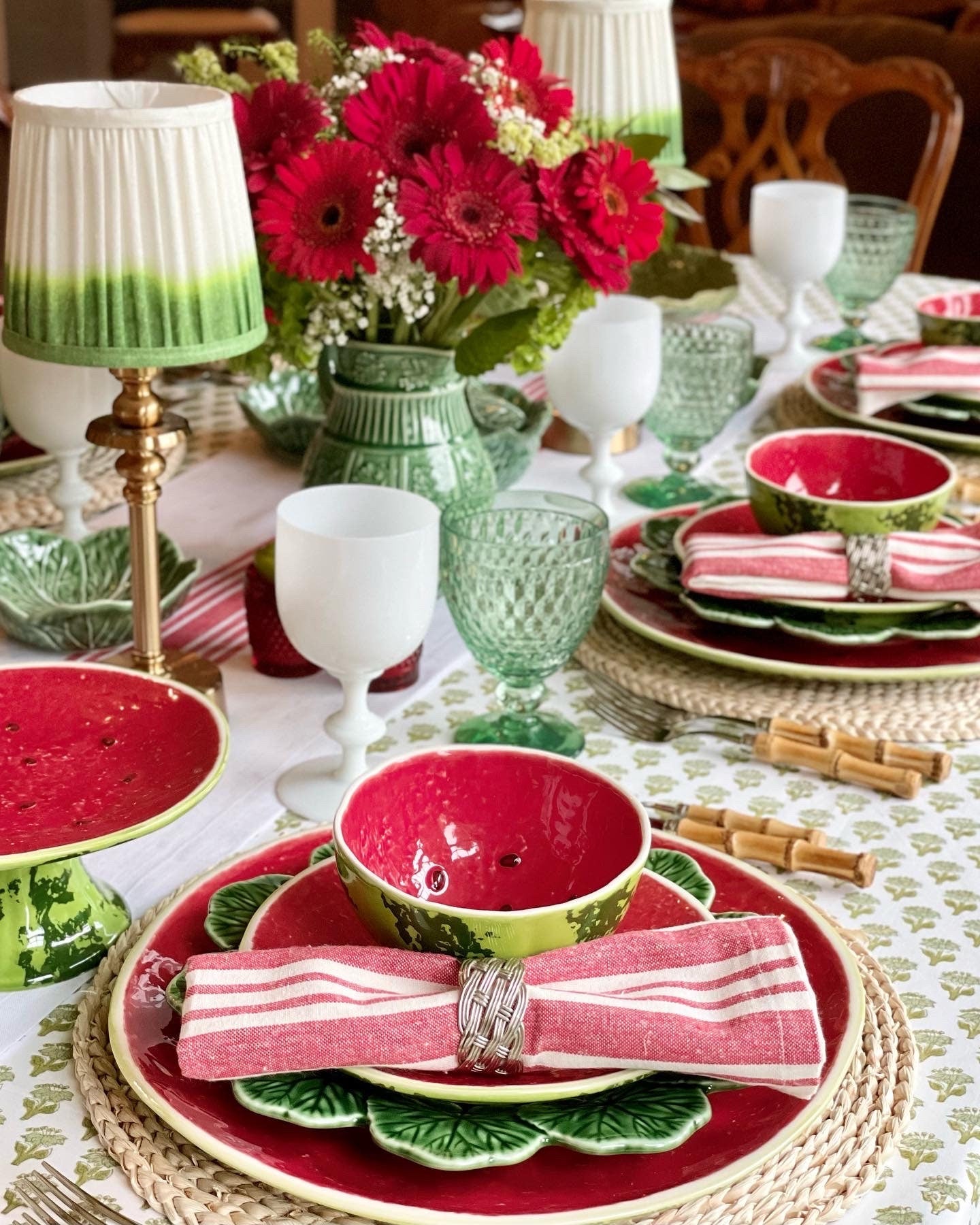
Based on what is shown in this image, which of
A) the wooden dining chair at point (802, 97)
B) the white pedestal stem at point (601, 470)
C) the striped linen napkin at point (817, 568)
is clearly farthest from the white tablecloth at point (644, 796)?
the wooden dining chair at point (802, 97)

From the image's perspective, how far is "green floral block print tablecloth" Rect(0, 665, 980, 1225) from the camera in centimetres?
55

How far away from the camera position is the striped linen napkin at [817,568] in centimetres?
92

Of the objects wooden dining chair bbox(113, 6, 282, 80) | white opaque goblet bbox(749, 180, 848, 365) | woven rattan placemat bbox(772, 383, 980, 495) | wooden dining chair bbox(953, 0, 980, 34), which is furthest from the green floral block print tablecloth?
wooden dining chair bbox(113, 6, 282, 80)

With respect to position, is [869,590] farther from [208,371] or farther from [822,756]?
[208,371]

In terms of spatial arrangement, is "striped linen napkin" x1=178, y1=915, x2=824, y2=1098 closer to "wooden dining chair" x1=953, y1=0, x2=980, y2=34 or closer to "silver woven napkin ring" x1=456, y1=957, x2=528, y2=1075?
"silver woven napkin ring" x1=456, y1=957, x2=528, y2=1075

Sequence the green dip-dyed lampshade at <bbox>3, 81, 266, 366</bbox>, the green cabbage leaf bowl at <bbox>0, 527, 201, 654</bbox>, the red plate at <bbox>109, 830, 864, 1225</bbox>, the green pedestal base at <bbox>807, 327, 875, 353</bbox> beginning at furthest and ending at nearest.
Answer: the green pedestal base at <bbox>807, 327, 875, 353</bbox> < the green cabbage leaf bowl at <bbox>0, 527, 201, 654</bbox> < the green dip-dyed lampshade at <bbox>3, 81, 266, 366</bbox> < the red plate at <bbox>109, 830, 864, 1225</bbox>

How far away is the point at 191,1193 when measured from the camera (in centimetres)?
52

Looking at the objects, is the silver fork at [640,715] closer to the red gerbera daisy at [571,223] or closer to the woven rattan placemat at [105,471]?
the red gerbera daisy at [571,223]

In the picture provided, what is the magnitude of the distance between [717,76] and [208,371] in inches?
43.6

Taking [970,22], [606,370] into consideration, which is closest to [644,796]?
[606,370]

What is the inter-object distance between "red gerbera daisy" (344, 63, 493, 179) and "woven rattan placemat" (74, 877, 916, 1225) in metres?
0.52

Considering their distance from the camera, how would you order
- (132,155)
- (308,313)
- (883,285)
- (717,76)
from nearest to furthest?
(132,155) → (308,313) → (883,285) → (717,76)

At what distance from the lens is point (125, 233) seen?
742 millimetres

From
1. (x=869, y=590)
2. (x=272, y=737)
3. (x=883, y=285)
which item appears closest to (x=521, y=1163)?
(x=272, y=737)
